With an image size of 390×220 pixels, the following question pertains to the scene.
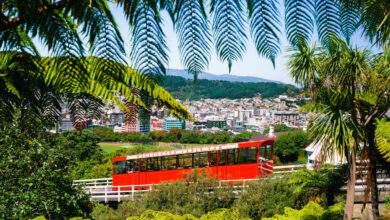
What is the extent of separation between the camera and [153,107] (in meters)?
1.77

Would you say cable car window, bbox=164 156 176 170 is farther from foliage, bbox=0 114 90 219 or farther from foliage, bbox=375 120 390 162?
foliage, bbox=375 120 390 162

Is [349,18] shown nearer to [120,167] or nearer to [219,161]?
[219,161]

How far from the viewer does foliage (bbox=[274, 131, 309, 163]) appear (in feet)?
182

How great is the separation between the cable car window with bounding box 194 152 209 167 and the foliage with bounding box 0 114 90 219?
228 inches

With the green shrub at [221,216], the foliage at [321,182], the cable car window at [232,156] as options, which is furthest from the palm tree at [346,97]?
the cable car window at [232,156]

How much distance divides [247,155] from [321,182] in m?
3.68

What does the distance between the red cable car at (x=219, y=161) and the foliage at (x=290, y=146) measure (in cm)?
3823

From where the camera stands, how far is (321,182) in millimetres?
14672

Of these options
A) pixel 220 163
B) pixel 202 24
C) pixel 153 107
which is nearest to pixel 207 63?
pixel 202 24

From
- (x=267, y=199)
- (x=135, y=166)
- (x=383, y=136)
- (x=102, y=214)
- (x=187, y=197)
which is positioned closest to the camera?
(x=383, y=136)

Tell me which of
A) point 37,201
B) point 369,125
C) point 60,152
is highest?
point 369,125

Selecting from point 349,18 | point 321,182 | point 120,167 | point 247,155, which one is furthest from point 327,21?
point 120,167

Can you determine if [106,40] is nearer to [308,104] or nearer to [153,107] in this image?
[153,107]

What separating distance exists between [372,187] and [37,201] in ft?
28.0
